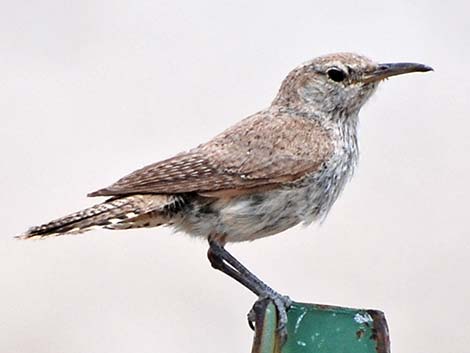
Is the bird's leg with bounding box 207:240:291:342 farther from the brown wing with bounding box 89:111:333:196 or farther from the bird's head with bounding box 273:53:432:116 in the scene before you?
the bird's head with bounding box 273:53:432:116

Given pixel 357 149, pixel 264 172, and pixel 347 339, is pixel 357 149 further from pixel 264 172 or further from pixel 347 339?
pixel 347 339

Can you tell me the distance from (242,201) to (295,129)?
0.45m

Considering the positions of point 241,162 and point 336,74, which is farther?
point 336,74

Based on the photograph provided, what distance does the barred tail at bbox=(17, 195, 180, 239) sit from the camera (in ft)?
10.2

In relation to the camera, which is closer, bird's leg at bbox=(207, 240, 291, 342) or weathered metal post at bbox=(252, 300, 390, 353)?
weathered metal post at bbox=(252, 300, 390, 353)

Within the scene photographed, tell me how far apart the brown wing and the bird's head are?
18 cm

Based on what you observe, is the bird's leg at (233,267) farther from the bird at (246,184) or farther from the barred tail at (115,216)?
the barred tail at (115,216)

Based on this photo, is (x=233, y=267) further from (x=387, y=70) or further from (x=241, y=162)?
(x=387, y=70)

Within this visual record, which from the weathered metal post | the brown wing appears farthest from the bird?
the weathered metal post

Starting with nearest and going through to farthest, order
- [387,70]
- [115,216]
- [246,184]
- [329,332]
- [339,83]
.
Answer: [329,332], [115,216], [246,184], [387,70], [339,83]

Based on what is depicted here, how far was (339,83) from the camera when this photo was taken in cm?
406

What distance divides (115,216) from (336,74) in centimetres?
125

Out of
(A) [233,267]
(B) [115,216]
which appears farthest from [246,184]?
(B) [115,216]

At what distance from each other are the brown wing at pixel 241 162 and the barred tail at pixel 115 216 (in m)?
0.04
